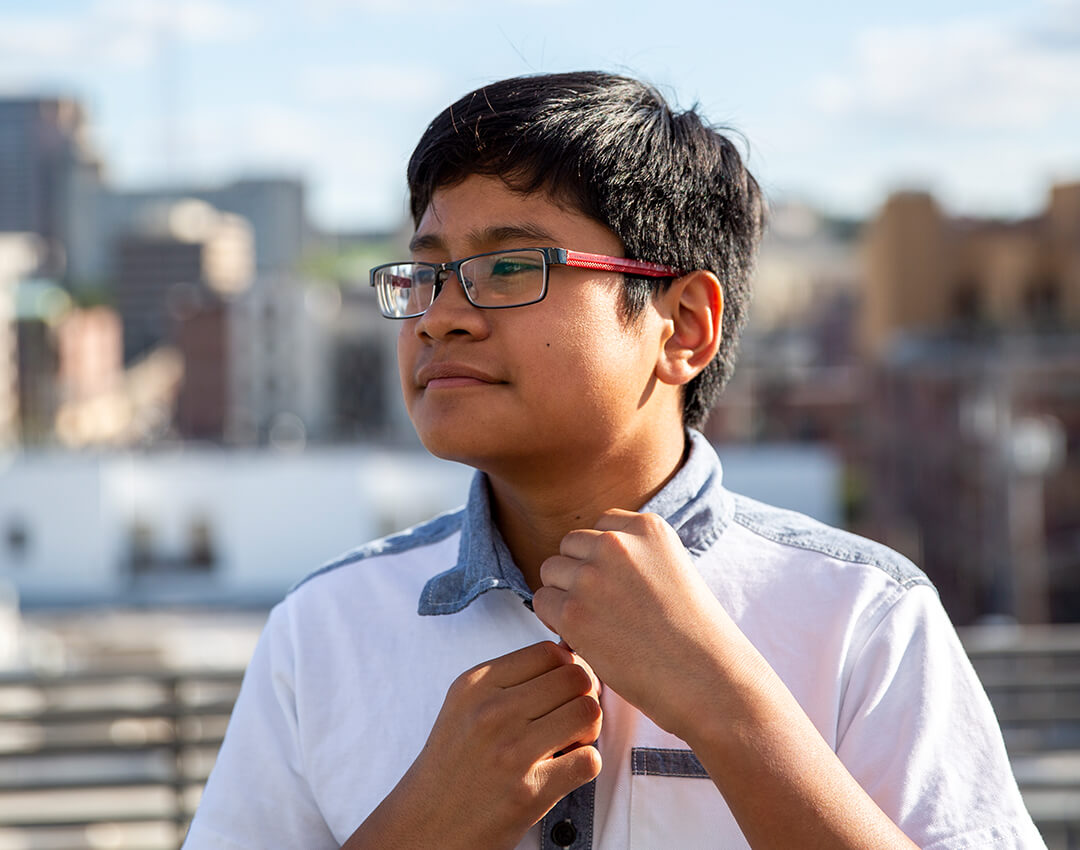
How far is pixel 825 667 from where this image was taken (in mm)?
1407

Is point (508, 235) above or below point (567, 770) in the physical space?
above

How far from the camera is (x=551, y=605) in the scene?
4.40 ft

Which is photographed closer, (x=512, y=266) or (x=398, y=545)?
(x=512, y=266)

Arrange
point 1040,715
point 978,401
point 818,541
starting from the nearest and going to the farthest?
1. point 818,541
2. point 1040,715
3. point 978,401

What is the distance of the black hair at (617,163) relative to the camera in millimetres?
1482

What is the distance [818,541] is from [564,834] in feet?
1.53

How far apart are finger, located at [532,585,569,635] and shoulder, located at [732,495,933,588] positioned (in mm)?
328

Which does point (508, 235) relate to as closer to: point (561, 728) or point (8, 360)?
point (561, 728)

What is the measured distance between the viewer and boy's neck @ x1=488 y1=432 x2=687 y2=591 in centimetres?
155

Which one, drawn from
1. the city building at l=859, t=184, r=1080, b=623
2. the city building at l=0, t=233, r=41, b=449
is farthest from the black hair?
the city building at l=0, t=233, r=41, b=449

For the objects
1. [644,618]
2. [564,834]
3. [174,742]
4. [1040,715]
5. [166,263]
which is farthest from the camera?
[166,263]

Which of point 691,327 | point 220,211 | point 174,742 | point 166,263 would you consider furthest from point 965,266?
point 220,211

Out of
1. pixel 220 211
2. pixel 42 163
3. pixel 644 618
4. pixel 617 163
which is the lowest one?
pixel 644 618

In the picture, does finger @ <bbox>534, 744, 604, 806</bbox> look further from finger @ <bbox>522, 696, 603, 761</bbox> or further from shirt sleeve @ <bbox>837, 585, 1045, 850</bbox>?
shirt sleeve @ <bbox>837, 585, 1045, 850</bbox>
